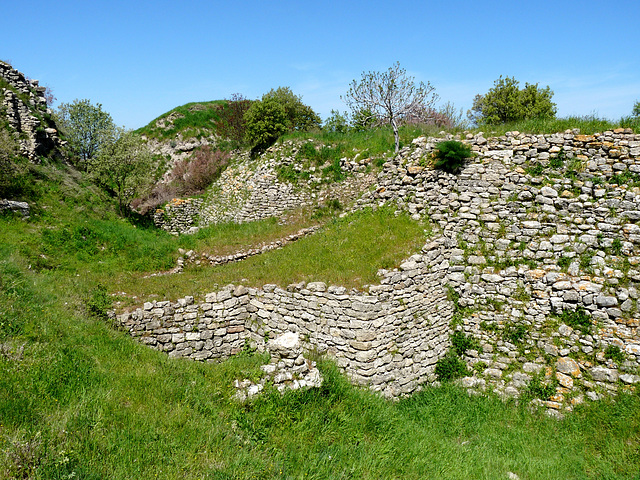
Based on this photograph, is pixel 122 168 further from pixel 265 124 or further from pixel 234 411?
pixel 234 411

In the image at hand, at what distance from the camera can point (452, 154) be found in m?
11.5

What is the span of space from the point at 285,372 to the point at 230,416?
168cm

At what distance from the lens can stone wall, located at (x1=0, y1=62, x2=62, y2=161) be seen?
20531mm

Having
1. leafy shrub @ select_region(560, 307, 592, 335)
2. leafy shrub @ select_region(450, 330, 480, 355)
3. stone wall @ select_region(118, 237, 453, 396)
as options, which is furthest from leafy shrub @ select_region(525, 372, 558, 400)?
stone wall @ select_region(118, 237, 453, 396)

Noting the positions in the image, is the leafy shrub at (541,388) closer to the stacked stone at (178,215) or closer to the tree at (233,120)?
the stacked stone at (178,215)

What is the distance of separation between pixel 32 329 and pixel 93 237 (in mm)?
9724

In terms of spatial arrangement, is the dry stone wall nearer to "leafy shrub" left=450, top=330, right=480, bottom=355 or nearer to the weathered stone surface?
the weathered stone surface

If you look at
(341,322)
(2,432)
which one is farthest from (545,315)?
(2,432)

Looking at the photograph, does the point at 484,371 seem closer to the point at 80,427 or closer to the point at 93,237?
the point at 80,427

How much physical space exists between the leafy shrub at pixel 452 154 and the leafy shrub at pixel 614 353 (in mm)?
6254

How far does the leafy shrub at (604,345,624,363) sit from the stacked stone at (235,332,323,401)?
6.64 meters

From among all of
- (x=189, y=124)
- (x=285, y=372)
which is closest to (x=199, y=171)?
(x=189, y=124)

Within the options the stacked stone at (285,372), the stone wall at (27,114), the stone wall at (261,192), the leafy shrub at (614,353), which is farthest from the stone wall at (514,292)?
the stone wall at (27,114)

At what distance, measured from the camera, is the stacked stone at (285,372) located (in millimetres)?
7395
